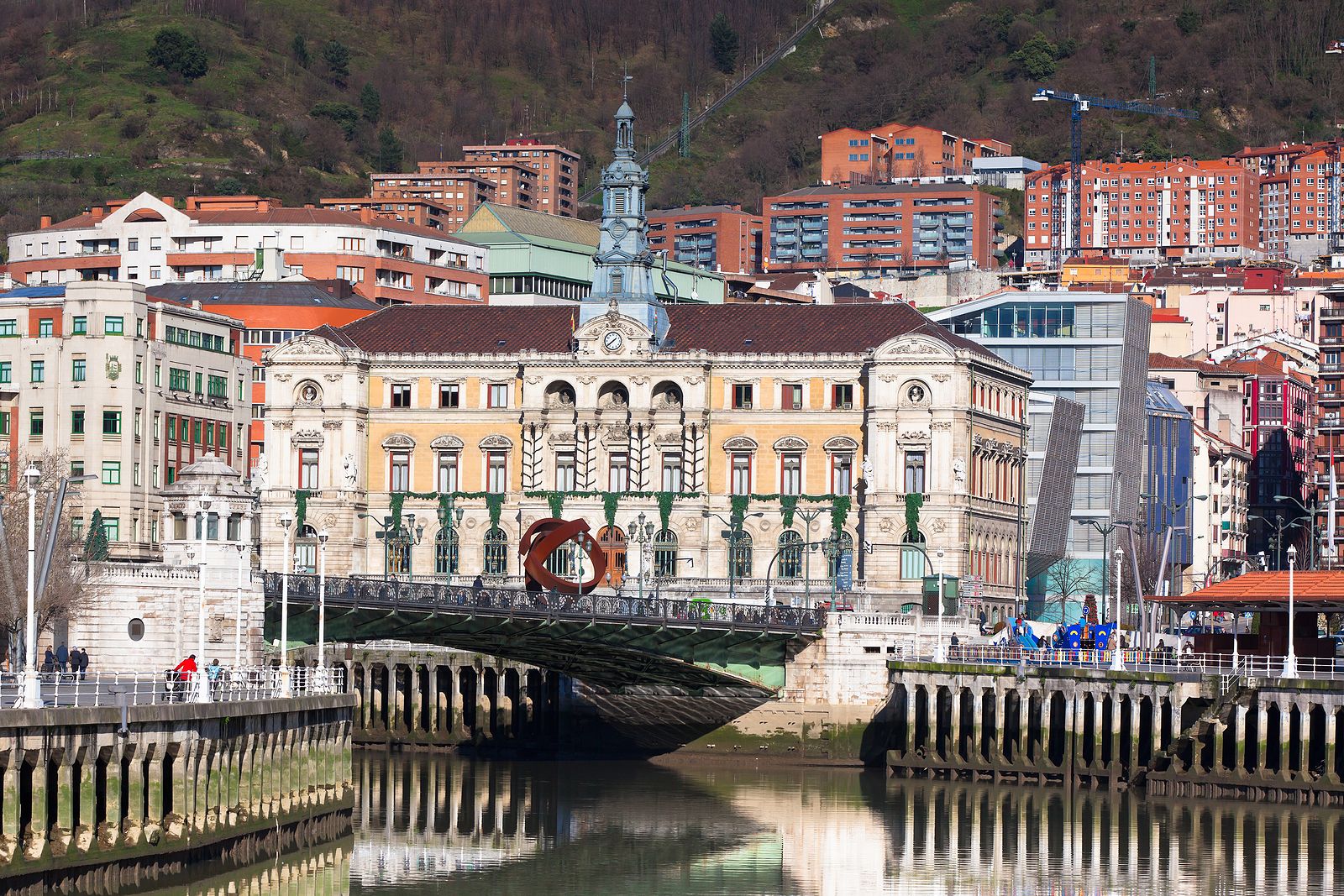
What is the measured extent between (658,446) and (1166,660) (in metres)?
48.6

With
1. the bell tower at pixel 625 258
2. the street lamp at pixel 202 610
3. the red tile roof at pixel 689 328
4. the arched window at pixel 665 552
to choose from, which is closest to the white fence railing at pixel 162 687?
the street lamp at pixel 202 610

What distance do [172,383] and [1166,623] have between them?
59.1 meters

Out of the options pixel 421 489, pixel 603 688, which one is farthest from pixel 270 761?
pixel 421 489

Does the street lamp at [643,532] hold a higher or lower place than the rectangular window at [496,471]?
lower

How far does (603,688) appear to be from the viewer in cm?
12875

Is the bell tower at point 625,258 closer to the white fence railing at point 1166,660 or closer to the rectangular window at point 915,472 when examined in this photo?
the rectangular window at point 915,472

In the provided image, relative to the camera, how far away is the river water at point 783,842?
88125mm

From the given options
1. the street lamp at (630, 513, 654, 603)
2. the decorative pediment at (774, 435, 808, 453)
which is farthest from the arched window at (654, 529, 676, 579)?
the decorative pediment at (774, 435, 808, 453)

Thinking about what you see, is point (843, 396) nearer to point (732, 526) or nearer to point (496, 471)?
point (732, 526)

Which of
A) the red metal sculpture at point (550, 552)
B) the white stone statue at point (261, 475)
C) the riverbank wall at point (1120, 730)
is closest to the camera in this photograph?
the riverbank wall at point (1120, 730)

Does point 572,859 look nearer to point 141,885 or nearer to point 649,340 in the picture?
point 141,885

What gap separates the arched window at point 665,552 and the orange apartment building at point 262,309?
31.0 m

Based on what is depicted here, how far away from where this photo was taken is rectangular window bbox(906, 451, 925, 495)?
154 meters

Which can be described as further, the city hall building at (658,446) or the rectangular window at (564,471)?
the rectangular window at (564,471)
